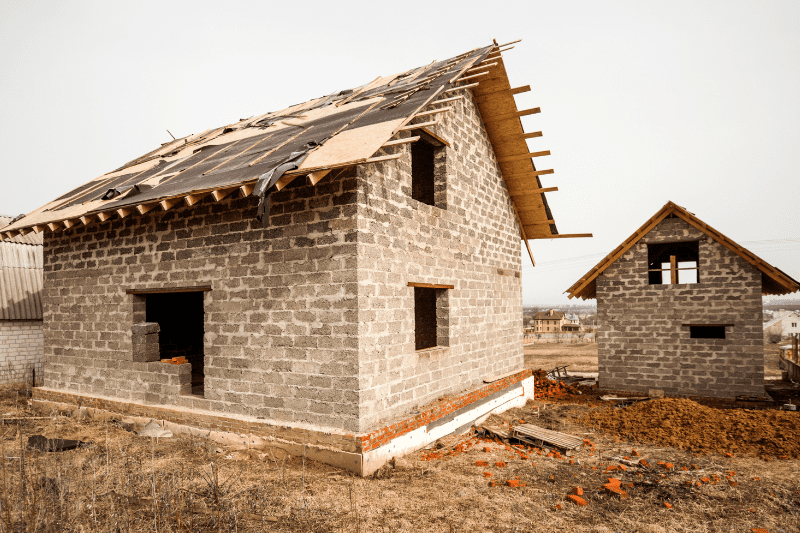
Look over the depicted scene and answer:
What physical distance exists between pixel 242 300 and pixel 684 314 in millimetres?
13054

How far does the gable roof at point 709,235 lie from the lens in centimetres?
1390

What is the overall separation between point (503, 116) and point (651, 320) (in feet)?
27.2

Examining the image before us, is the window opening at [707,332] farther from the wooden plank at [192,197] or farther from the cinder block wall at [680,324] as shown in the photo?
the wooden plank at [192,197]

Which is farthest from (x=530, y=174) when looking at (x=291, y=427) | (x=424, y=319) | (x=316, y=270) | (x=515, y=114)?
(x=291, y=427)

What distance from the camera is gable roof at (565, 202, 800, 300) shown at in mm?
13898

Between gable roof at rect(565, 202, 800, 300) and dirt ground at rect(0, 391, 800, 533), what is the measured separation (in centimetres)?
669

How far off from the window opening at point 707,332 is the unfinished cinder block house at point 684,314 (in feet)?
0.09

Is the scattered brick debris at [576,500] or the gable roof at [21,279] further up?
the gable roof at [21,279]

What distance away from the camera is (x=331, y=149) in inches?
257

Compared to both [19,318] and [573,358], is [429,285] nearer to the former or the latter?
[19,318]

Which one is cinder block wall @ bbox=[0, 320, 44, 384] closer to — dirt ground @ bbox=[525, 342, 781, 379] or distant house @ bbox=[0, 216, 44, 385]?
distant house @ bbox=[0, 216, 44, 385]

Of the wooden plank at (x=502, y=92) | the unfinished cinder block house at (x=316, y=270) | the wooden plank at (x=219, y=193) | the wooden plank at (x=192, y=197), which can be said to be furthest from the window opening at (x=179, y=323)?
the wooden plank at (x=502, y=92)

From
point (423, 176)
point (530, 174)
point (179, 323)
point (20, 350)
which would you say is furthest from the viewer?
point (20, 350)

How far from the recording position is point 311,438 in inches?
265
